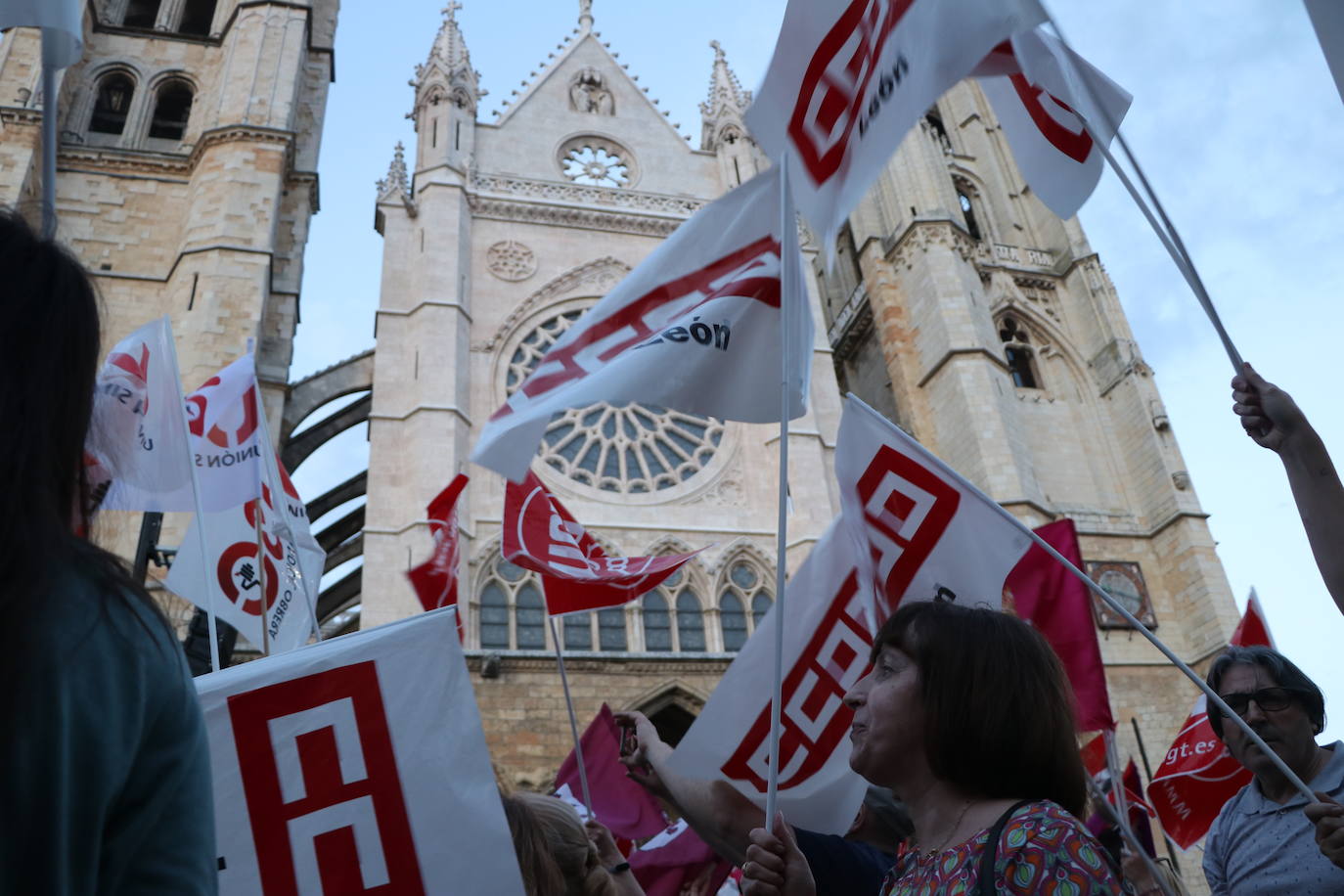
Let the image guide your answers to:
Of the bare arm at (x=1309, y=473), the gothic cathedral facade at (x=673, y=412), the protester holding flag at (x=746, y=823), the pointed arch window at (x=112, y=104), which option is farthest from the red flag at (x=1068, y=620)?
the pointed arch window at (x=112, y=104)

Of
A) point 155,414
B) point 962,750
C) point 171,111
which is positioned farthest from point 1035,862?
point 171,111

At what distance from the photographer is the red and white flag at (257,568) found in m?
5.94

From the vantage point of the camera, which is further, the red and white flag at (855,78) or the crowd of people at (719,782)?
the red and white flag at (855,78)

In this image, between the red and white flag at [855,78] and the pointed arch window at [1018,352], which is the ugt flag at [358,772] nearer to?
the red and white flag at [855,78]

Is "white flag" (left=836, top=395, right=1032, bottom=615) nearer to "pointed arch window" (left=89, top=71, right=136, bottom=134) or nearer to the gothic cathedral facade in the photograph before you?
the gothic cathedral facade

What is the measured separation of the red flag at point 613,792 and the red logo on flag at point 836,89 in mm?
3339

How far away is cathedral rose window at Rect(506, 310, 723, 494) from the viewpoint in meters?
15.3

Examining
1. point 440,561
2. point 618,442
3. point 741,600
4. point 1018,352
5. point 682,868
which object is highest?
point 1018,352

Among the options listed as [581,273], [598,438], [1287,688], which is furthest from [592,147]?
[1287,688]

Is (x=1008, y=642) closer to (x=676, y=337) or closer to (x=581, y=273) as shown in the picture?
(x=676, y=337)

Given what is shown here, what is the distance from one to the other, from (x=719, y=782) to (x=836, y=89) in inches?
85.1

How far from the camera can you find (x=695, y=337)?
3303 mm

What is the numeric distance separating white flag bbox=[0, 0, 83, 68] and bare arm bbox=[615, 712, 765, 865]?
222 centimetres

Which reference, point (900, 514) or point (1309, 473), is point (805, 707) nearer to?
point (900, 514)
